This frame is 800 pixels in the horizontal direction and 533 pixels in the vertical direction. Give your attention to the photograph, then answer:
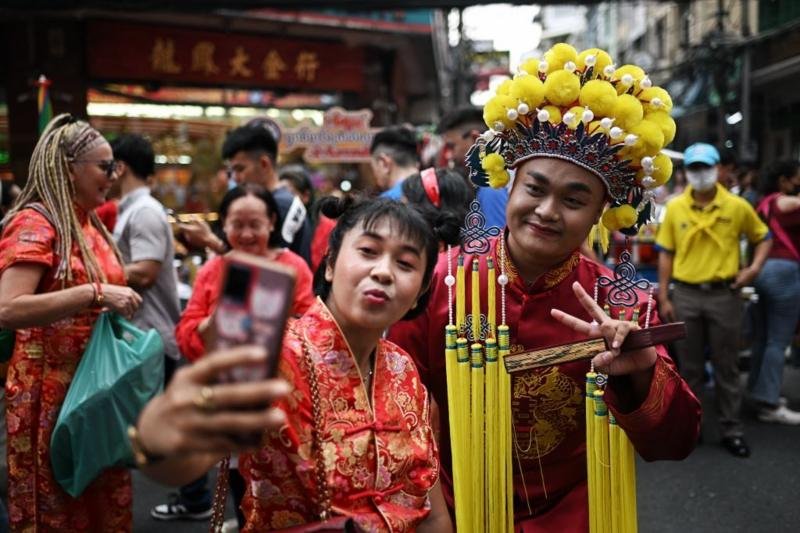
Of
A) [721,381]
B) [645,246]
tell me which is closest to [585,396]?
[721,381]

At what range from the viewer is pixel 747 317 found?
21.9 ft

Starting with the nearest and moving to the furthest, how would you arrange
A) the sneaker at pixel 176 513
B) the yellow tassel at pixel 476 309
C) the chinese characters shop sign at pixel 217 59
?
the yellow tassel at pixel 476 309
the sneaker at pixel 176 513
the chinese characters shop sign at pixel 217 59

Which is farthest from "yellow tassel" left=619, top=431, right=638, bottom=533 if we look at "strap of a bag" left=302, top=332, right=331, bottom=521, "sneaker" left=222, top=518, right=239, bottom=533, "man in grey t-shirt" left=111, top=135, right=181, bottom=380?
"man in grey t-shirt" left=111, top=135, right=181, bottom=380

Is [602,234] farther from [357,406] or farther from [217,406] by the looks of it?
[217,406]

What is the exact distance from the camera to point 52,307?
275cm

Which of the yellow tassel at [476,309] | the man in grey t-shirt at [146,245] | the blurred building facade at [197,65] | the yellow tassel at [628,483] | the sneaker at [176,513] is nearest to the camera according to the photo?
the yellow tassel at [628,483]

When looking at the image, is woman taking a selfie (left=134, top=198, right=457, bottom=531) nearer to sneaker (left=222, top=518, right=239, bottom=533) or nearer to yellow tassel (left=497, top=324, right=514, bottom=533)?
yellow tassel (left=497, top=324, right=514, bottom=533)

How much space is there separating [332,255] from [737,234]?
161 inches

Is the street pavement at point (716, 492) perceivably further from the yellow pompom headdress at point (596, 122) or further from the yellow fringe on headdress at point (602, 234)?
the yellow pompom headdress at point (596, 122)

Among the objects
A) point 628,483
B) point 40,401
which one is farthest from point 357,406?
point 40,401

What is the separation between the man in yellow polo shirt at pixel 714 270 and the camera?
5137mm

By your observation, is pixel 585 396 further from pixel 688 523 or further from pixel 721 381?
pixel 721 381

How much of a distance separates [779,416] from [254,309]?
5.68 m

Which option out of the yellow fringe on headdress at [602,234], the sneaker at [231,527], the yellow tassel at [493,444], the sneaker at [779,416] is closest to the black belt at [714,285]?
the sneaker at [779,416]
